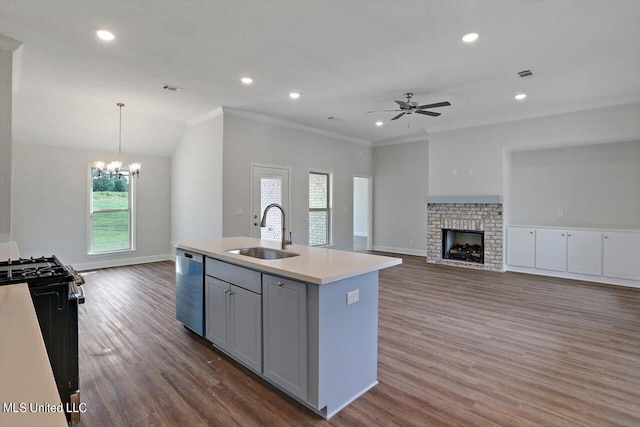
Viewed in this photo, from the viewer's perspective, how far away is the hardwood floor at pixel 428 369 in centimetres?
211

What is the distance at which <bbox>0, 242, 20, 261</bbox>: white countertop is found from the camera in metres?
2.67

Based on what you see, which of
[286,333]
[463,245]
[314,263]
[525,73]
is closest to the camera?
[286,333]

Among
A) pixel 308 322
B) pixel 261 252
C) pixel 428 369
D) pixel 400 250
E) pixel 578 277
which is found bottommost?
pixel 428 369

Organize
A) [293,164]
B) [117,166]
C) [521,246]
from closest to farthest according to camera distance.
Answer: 1. [117,166]
2. [521,246]
3. [293,164]

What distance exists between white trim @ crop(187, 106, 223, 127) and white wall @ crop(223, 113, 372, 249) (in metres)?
0.18

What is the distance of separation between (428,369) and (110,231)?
6.95 m

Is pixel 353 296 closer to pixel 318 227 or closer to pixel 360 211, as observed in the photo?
pixel 318 227

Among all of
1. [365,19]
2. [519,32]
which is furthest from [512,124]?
[365,19]

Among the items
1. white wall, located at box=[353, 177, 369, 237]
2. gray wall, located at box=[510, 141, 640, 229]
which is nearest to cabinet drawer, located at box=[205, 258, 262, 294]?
gray wall, located at box=[510, 141, 640, 229]

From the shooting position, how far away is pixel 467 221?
6828mm

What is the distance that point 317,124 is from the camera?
7035 mm

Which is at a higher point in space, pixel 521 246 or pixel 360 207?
pixel 360 207

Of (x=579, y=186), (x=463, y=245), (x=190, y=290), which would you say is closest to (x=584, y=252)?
(x=579, y=186)

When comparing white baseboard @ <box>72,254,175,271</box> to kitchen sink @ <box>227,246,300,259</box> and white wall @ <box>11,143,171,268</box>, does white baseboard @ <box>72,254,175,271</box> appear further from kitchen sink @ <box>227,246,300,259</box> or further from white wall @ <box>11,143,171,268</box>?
kitchen sink @ <box>227,246,300,259</box>
